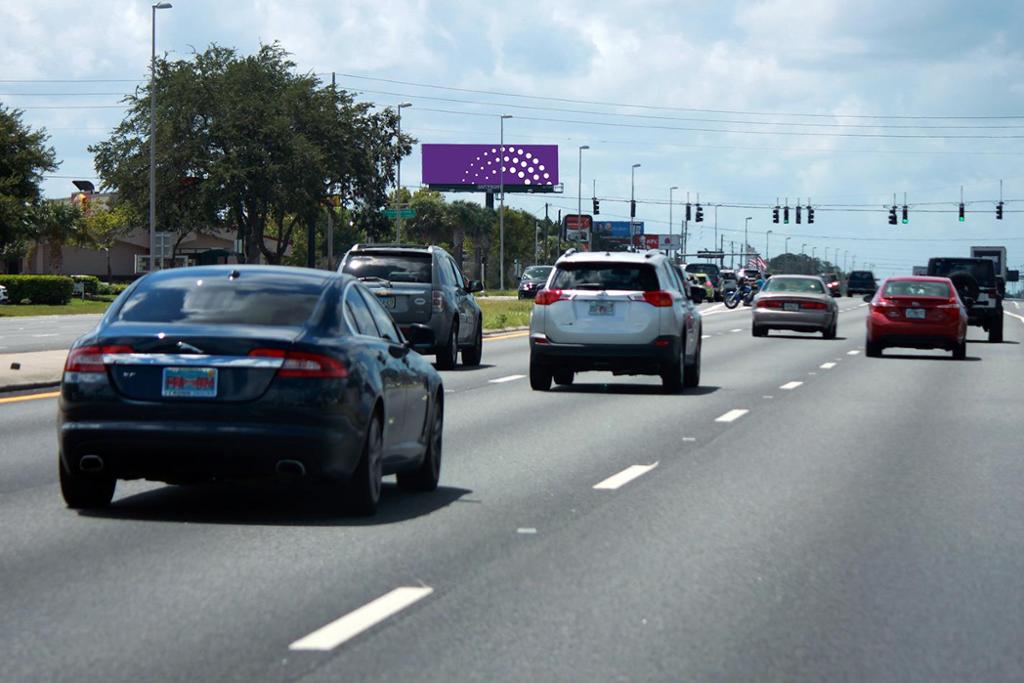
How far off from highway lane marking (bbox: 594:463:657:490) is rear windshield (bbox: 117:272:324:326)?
2.74 meters

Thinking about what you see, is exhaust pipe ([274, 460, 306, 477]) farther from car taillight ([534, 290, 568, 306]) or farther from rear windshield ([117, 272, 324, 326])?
car taillight ([534, 290, 568, 306])

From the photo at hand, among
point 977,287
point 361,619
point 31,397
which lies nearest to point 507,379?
point 31,397

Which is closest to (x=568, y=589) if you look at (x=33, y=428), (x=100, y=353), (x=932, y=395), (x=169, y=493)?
(x=100, y=353)

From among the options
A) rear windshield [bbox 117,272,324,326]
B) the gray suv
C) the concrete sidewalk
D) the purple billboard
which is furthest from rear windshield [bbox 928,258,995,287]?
the purple billboard

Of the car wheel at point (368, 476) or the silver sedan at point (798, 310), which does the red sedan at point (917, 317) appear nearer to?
the silver sedan at point (798, 310)

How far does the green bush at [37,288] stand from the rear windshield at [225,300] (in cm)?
6238

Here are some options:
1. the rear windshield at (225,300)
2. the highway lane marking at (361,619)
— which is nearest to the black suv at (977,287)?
the rear windshield at (225,300)

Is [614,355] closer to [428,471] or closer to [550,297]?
[550,297]

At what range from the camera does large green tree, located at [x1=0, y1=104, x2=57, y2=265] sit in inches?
2559

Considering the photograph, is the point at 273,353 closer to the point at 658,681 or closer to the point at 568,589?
the point at 568,589

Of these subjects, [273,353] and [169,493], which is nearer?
[273,353]

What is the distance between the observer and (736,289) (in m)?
80.1

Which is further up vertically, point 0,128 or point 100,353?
point 0,128

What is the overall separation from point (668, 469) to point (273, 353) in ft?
14.9
